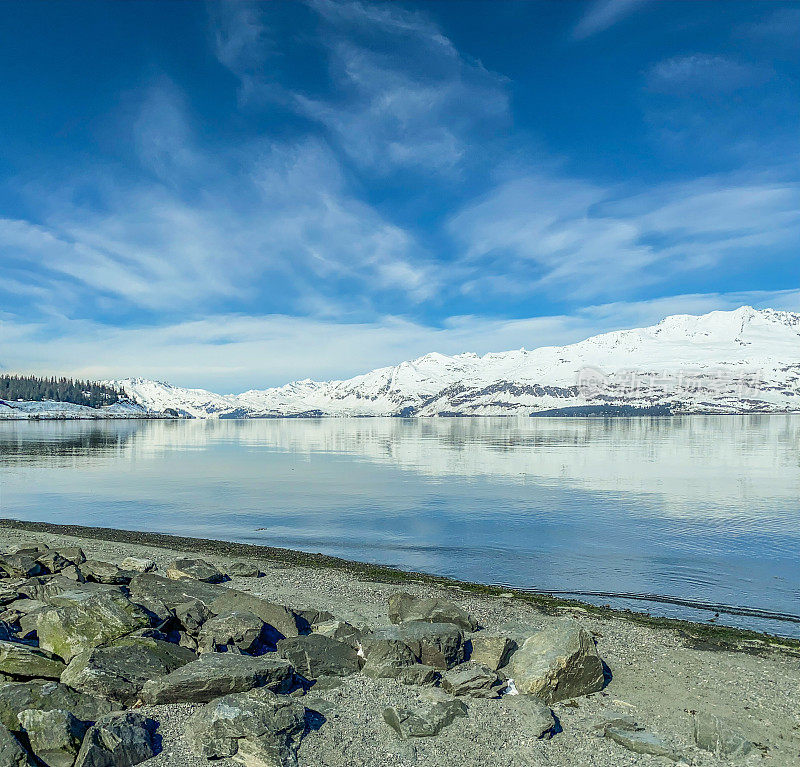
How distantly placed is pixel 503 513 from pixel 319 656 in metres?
33.1

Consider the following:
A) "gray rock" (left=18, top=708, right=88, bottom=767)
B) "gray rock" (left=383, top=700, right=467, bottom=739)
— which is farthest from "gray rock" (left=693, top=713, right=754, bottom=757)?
"gray rock" (left=18, top=708, right=88, bottom=767)

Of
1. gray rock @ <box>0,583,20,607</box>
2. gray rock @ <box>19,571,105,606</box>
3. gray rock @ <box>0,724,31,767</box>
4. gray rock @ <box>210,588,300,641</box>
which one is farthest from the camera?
gray rock @ <box>0,583,20,607</box>

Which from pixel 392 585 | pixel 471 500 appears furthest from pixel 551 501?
pixel 392 585

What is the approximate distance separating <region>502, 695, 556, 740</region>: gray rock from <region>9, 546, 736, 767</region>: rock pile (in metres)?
0.03

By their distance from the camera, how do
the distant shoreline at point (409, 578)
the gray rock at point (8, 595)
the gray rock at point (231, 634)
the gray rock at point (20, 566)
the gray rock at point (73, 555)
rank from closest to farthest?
the gray rock at point (231, 634)
the gray rock at point (8, 595)
the distant shoreline at point (409, 578)
the gray rock at point (20, 566)
the gray rock at point (73, 555)

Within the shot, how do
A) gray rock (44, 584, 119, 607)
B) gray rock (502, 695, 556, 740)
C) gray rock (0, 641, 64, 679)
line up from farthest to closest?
gray rock (44, 584, 119, 607) → gray rock (0, 641, 64, 679) → gray rock (502, 695, 556, 740)

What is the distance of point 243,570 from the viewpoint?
26.0 m

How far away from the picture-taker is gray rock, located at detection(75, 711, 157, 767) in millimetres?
10234

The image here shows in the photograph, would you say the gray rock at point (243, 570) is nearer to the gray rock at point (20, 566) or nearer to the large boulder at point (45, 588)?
the gray rock at point (20, 566)

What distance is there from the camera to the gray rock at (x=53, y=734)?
1019 cm

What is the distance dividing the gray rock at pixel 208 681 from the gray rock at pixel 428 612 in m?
5.66

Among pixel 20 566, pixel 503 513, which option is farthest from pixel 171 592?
pixel 503 513

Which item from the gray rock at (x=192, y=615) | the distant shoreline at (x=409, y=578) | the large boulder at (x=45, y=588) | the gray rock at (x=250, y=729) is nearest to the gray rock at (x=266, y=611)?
the gray rock at (x=192, y=615)

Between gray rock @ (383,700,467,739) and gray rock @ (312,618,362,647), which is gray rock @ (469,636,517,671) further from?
gray rock @ (312,618,362,647)
